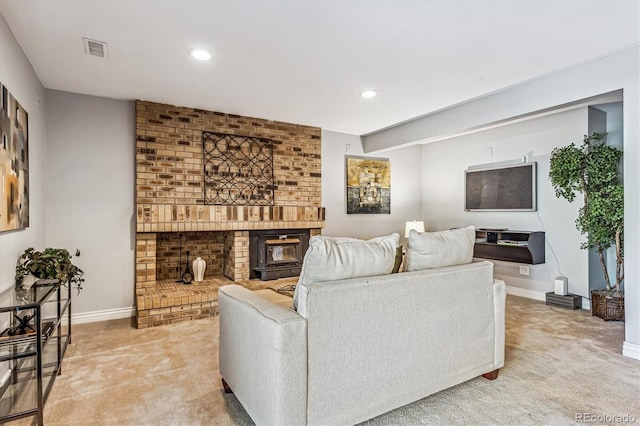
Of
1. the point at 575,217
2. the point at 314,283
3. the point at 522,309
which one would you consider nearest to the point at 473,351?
the point at 314,283

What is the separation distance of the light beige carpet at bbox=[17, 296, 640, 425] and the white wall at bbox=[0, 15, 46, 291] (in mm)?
879

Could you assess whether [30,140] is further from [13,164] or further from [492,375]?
[492,375]

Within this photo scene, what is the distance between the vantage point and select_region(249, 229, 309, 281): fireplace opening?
469cm

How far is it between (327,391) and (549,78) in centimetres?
318

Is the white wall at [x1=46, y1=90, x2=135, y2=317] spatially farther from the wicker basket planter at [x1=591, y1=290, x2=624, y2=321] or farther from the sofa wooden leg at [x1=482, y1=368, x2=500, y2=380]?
the wicker basket planter at [x1=591, y1=290, x2=624, y2=321]

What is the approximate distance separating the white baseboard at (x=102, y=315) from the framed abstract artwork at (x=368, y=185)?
3180 millimetres

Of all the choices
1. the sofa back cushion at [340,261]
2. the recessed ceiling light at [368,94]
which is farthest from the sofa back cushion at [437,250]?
the recessed ceiling light at [368,94]

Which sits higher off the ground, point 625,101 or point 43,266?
point 625,101

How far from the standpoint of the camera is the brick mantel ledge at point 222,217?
3996 millimetres

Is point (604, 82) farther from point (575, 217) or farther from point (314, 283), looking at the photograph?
point (314, 283)

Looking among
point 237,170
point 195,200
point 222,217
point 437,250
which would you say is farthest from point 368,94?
point 195,200

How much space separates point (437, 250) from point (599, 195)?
2.42 metres

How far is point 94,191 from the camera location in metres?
3.88

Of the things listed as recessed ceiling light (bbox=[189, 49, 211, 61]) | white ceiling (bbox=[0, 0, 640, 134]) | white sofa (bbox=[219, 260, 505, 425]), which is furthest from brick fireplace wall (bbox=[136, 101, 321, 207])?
white sofa (bbox=[219, 260, 505, 425])
